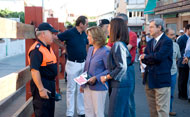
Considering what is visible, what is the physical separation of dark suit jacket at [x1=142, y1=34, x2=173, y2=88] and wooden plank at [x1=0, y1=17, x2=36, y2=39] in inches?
83.7

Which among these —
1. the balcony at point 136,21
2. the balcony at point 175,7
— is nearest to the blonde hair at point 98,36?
the balcony at point 175,7

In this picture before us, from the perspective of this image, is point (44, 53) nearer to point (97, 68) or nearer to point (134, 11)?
point (97, 68)

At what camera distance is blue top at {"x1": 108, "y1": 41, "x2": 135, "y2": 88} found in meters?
3.92

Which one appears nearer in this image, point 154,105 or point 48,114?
point 48,114

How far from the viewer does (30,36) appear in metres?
4.77

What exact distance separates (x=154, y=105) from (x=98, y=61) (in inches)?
61.6

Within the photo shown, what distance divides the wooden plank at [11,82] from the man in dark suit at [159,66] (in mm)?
2167

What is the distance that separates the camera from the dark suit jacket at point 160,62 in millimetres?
4812

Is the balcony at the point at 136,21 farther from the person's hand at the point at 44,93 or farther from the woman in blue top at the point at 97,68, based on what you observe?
the person's hand at the point at 44,93

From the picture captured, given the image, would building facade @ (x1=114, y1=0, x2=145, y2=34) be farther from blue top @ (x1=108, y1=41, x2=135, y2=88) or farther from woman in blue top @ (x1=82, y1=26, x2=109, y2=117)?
blue top @ (x1=108, y1=41, x2=135, y2=88)

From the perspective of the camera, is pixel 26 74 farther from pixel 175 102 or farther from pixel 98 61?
pixel 175 102

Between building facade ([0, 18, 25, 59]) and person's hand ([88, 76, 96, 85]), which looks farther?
building facade ([0, 18, 25, 59])

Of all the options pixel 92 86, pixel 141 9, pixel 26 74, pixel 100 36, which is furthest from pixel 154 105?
pixel 141 9

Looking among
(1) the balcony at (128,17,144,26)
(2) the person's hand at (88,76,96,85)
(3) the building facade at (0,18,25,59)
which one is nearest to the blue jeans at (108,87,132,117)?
(2) the person's hand at (88,76,96,85)
